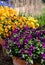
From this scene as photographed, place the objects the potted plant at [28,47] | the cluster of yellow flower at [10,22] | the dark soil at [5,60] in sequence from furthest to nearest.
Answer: the cluster of yellow flower at [10,22]
the dark soil at [5,60]
the potted plant at [28,47]

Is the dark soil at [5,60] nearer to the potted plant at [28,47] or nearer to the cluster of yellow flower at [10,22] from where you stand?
the cluster of yellow flower at [10,22]

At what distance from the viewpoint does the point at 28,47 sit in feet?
15.9

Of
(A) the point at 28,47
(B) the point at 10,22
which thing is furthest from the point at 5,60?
(A) the point at 28,47

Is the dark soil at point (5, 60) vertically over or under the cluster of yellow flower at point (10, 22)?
under

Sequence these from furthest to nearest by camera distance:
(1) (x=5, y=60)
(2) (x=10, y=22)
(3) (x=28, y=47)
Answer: (2) (x=10, y=22)
(1) (x=5, y=60)
(3) (x=28, y=47)

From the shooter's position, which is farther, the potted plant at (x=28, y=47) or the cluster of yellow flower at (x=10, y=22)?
the cluster of yellow flower at (x=10, y=22)

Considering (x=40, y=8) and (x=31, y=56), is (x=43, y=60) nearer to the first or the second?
(x=31, y=56)

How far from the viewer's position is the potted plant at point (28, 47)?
478cm

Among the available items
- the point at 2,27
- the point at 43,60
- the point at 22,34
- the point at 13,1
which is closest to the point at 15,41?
the point at 22,34

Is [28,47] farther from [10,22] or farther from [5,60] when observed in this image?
[10,22]


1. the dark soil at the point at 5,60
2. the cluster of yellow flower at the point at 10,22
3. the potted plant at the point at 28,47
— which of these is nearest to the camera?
the potted plant at the point at 28,47

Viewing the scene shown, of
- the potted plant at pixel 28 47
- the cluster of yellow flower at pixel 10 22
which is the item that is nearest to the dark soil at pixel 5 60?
the cluster of yellow flower at pixel 10 22

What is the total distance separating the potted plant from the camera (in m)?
4.78

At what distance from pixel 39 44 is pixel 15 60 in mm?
512
